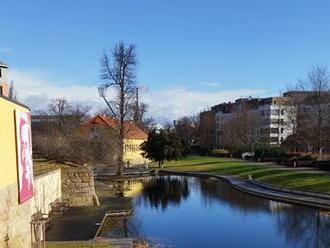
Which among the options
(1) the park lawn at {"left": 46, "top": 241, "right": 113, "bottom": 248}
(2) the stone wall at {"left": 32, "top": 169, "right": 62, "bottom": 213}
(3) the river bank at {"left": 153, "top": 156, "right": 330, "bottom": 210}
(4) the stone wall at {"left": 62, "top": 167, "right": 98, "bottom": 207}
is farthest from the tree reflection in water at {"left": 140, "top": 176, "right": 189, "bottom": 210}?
(1) the park lawn at {"left": 46, "top": 241, "right": 113, "bottom": 248}

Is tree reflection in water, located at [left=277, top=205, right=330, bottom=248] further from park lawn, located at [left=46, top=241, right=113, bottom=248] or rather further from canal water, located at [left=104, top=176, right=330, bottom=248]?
park lawn, located at [left=46, top=241, right=113, bottom=248]

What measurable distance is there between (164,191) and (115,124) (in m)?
17.5

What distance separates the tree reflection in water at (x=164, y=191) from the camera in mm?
37000

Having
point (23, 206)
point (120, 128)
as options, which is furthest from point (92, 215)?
point (120, 128)

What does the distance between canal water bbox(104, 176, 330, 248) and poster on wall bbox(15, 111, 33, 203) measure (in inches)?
306

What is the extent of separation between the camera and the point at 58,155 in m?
40.4

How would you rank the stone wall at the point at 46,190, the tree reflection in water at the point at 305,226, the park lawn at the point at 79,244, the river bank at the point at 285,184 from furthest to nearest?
the river bank at the point at 285,184, the stone wall at the point at 46,190, the tree reflection in water at the point at 305,226, the park lawn at the point at 79,244

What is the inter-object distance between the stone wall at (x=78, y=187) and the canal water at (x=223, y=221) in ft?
9.71

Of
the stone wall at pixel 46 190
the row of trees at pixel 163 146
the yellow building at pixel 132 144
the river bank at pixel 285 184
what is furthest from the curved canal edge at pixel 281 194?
the yellow building at pixel 132 144

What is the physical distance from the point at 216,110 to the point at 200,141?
31.5m

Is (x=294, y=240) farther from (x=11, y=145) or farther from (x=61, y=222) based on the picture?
(x=11, y=145)

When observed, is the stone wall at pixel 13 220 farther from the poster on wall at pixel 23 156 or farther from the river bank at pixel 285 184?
the river bank at pixel 285 184

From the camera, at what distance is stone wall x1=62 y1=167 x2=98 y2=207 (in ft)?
103

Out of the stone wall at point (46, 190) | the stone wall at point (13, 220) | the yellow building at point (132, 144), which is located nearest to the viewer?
the stone wall at point (13, 220)
